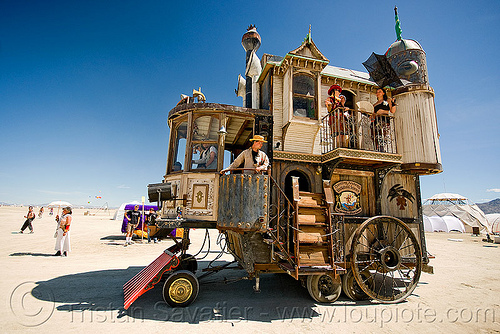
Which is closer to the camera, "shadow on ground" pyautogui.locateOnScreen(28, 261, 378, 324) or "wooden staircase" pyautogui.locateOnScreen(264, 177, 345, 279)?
"shadow on ground" pyautogui.locateOnScreen(28, 261, 378, 324)

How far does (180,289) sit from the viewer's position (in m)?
6.29

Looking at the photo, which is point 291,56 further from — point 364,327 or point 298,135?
point 364,327

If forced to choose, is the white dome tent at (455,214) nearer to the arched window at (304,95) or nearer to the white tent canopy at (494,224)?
the white tent canopy at (494,224)

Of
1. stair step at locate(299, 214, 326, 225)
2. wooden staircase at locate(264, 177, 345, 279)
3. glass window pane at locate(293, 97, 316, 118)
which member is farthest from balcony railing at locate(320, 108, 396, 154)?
stair step at locate(299, 214, 326, 225)

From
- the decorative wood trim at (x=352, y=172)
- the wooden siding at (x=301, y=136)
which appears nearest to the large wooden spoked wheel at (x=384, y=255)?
the decorative wood trim at (x=352, y=172)

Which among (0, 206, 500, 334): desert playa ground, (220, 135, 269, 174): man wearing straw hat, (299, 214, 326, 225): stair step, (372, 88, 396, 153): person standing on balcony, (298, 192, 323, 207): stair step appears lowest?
(0, 206, 500, 334): desert playa ground

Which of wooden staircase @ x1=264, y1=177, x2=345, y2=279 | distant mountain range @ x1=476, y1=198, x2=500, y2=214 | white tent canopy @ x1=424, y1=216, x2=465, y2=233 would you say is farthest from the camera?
distant mountain range @ x1=476, y1=198, x2=500, y2=214

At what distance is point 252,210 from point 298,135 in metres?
3.73

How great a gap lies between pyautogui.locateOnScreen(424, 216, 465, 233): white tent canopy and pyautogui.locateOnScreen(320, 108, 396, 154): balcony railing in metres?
34.9

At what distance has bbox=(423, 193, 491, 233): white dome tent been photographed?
116 ft

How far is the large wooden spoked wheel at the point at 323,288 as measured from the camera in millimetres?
6773

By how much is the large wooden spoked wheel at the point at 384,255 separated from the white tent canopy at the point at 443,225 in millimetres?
33837

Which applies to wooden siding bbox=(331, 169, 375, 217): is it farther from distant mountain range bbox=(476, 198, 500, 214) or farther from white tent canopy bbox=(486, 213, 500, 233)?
distant mountain range bbox=(476, 198, 500, 214)

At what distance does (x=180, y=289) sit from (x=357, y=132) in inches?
283
